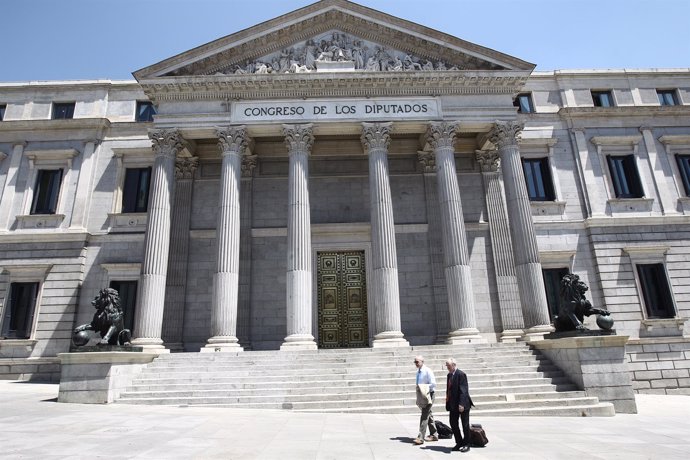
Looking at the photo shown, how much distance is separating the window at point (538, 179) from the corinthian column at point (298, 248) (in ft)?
Result: 43.9

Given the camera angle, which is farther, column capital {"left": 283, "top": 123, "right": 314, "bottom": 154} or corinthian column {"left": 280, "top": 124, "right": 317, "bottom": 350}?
column capital {"left": 283, "top": 123, "right": 314, "bottom": 154}

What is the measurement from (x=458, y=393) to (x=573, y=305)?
9253mm

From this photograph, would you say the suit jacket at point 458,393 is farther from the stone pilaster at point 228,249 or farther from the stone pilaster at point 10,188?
the stone pilaster at point 10,188

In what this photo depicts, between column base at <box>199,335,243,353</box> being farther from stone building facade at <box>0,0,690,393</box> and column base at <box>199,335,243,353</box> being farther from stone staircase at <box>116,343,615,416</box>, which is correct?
stone staircase at <box>116,343,615,416</box>

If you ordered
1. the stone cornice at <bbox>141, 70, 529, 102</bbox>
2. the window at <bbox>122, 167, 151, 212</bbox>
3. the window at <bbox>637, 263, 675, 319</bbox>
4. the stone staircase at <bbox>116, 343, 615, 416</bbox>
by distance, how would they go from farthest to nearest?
the window at <bbox>122, 167, 151, 212</bbox> < the window at <bbox>637, 263, 675, 319</bbox> < the stone cornice at <bbox>141, 70, 529, 102</bbox> < the stone staircase at <bbox>116, 343, 615, 416</bbox>

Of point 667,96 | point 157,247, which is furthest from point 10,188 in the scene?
point 667,96

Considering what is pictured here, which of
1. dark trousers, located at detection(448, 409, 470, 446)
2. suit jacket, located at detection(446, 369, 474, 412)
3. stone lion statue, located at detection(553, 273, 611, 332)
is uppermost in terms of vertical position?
stone lion statue, located at detection(553, 273, 611, 332)

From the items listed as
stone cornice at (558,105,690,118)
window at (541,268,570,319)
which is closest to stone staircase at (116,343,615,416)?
window at (541,268,570,319)

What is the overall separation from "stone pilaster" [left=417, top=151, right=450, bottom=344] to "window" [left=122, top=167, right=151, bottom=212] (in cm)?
1612

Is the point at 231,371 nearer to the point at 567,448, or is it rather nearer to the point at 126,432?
the point at 126,432

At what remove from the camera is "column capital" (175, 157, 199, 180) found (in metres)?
25.2

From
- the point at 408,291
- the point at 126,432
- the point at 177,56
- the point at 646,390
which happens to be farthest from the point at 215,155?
the point at 646,390

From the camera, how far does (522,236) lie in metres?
20.3

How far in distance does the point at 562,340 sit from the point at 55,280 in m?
24.9
